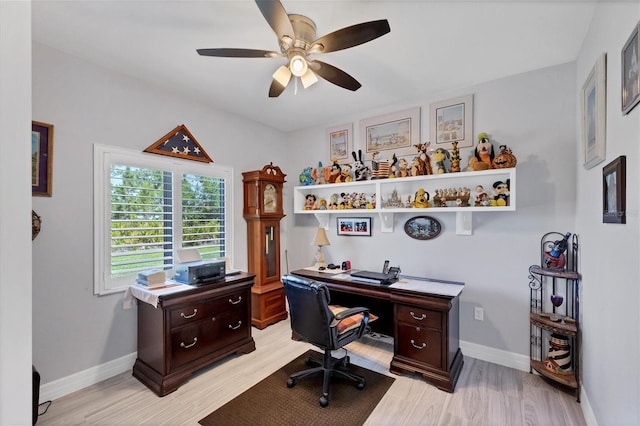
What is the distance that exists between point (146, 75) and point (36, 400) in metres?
2.57

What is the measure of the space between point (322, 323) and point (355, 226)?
157cm

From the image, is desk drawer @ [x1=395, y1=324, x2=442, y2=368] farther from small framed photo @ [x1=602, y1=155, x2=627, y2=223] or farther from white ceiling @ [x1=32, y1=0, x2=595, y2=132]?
white ceiling @ [x1=32, y1=0, x2=595, y2=132]

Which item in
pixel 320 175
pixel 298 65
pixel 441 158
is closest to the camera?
pixel 298 65

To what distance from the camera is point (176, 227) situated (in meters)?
2.92

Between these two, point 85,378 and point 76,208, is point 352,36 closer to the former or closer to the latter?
point 76,208

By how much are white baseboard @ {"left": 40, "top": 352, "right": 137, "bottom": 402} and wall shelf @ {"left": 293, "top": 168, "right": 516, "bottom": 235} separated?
2341mm

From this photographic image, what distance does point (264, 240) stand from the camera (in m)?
3.58

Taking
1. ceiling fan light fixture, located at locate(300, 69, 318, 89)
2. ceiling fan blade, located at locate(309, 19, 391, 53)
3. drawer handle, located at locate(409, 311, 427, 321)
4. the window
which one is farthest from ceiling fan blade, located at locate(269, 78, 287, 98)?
drawer handle, located at locate(409, 311, 427, 321)

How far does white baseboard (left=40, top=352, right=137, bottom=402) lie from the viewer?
7.02 ft

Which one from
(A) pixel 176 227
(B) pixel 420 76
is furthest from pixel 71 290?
(B) pixel 420 76

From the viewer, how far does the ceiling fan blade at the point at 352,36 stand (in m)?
1.54

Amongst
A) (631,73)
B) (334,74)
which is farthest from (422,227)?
(631,73)

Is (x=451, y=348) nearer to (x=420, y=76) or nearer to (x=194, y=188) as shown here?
(x=420, y=76)
